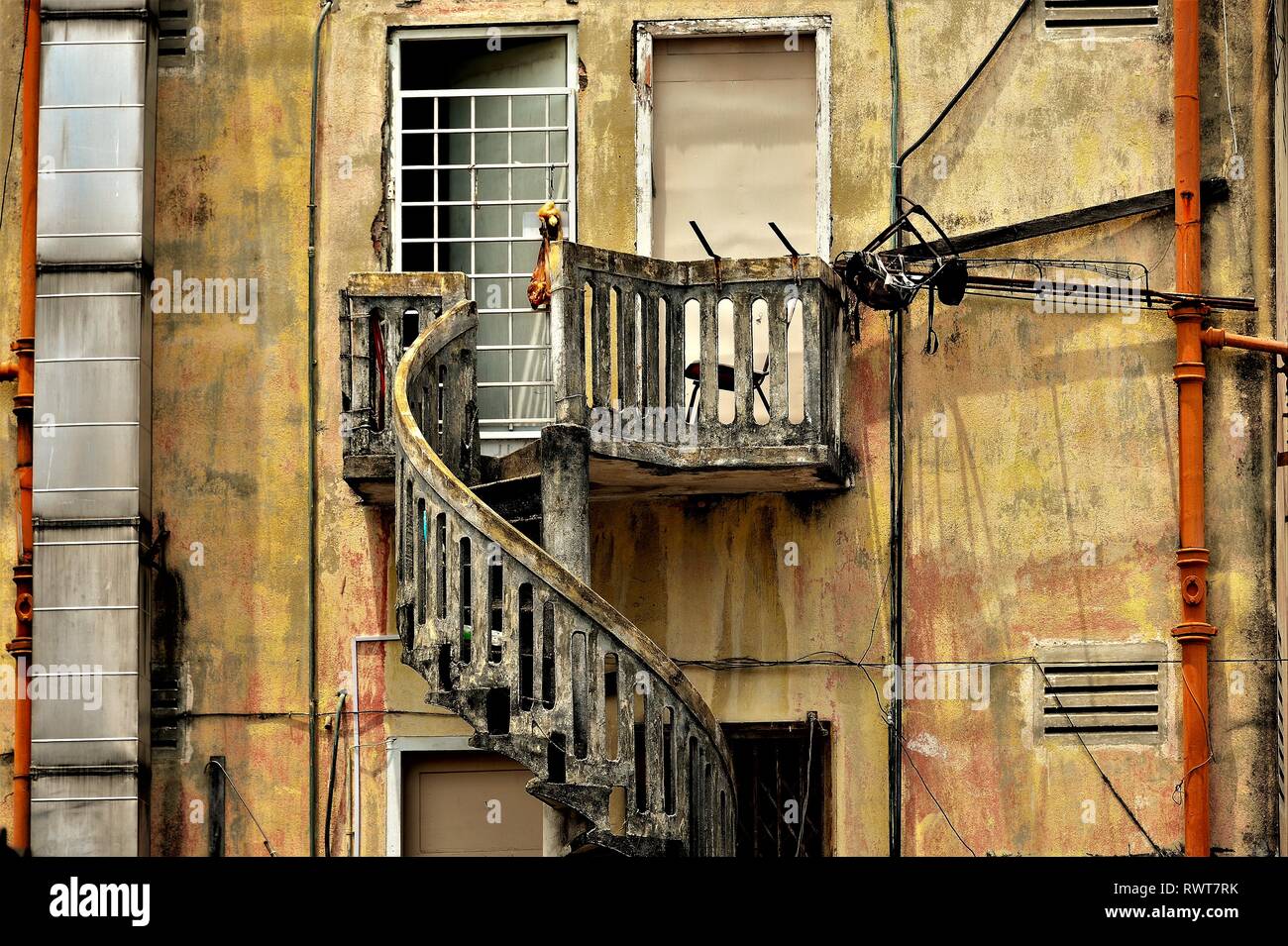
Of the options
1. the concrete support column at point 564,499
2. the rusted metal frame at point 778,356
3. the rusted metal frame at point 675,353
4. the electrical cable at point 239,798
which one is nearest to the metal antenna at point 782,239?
the rusted metal frame at point 778,356

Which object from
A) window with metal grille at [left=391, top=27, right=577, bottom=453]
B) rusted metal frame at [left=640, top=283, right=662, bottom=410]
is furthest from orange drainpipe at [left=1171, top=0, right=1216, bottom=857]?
window with metal grille at [left=391, top=27, right=577, bottom=453]

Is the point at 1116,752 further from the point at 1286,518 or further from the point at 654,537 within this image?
the point at 654,537

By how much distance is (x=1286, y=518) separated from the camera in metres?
17.8

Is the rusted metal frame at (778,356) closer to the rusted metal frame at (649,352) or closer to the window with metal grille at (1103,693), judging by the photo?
the rusted metal frame at (649,352)

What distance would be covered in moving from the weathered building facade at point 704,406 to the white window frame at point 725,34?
39mm

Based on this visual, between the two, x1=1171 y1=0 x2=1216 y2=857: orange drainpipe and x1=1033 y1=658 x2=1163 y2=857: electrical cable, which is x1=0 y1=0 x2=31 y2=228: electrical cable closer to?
x1=1033 y1=658 x2=1163 y2=857: electrical cable

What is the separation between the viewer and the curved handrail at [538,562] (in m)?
16.4

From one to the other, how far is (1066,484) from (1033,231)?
171 cm

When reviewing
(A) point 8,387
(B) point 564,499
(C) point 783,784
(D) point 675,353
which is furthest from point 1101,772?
(A) point 8,387

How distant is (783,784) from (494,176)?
4.61m

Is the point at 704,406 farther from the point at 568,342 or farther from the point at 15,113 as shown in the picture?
the point at 15,113

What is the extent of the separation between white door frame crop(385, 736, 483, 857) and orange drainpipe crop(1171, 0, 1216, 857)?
4.68 metres

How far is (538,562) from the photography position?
1644 centimetres

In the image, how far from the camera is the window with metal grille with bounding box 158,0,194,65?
19.2 m
